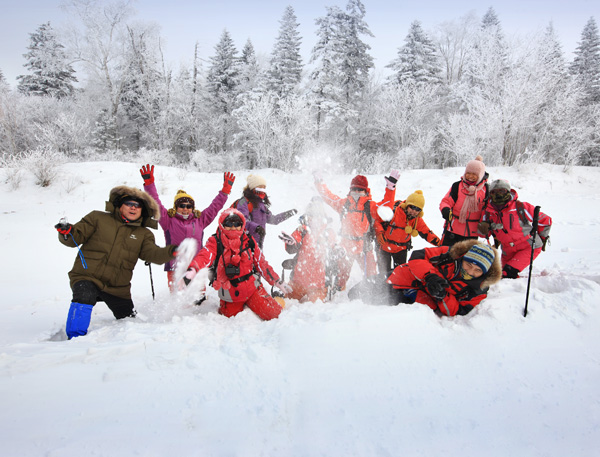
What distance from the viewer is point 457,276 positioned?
308 centimetres

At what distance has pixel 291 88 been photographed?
23.1 m

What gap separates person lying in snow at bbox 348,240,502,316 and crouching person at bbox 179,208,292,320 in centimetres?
138

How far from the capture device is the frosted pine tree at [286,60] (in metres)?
23.1

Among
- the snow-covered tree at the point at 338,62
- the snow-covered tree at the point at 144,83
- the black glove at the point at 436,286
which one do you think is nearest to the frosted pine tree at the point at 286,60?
the snow-covered tree at the point at 338,62

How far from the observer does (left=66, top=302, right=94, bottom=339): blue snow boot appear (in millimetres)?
3012

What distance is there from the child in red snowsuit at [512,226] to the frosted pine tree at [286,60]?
2113 cm

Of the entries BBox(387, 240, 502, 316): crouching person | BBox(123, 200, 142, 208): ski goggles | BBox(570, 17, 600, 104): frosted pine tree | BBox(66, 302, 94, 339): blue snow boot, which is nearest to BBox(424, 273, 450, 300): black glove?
BBox(387, 240, 502, 316): crouching person

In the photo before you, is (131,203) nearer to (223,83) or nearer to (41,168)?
(41,168)

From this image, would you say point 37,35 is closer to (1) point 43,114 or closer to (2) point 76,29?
(2) point 76,29

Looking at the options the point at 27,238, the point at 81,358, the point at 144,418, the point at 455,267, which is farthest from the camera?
the point at 27,238

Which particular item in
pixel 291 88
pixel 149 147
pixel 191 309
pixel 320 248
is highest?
pixel 291 88

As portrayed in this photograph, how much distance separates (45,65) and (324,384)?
1400 inches

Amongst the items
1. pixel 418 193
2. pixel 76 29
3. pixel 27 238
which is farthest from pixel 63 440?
pixel 76 29

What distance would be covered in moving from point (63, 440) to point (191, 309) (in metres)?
2.39
